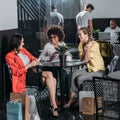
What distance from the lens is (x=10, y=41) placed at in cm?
532

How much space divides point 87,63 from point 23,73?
93 centimetres

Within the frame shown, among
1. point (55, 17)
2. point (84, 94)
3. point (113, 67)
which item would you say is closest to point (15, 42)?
point (84, 94)

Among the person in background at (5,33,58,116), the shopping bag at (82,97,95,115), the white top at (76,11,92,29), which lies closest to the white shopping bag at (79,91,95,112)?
the shopping bag at (82,97,95,115)

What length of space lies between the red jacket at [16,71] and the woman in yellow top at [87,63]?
71 cm

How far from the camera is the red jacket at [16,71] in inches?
199

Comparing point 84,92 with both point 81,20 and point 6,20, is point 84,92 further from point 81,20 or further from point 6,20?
point 81,20

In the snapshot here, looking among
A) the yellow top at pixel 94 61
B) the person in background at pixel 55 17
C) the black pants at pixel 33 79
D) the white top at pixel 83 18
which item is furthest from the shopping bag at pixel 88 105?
the white top at pixel 83 18

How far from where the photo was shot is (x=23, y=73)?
5.13 metres

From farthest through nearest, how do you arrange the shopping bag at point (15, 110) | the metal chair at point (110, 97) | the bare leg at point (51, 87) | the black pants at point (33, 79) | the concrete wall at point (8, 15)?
the concrete wall at point (8, 15) → the black pants at point (33, 79) → the bare leg at point (51, 87) → the shopping bag at point (15, 110) → the metal chair at point (110, 97)

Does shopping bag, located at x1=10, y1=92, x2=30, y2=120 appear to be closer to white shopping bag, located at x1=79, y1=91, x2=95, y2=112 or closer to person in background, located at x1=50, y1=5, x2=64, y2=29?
white shopping bag, located at x1=79, y1=91, x2=95, y2=112

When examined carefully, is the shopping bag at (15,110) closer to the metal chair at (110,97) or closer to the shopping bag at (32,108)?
the shopping bag at (32,108)

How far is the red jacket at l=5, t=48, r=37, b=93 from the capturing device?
505 cm

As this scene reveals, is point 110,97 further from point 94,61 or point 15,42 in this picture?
point 15,42

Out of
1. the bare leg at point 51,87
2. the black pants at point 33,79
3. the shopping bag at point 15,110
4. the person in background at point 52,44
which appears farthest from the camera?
the person in background at point 52,44
